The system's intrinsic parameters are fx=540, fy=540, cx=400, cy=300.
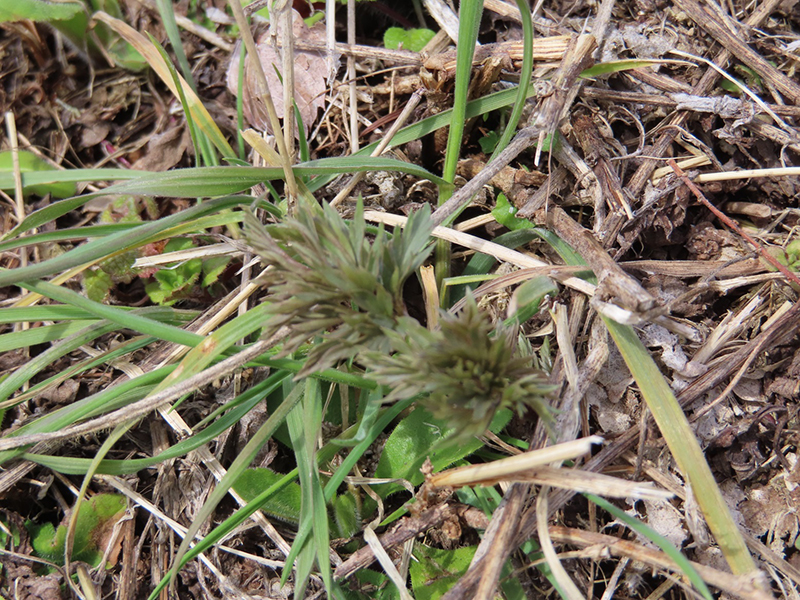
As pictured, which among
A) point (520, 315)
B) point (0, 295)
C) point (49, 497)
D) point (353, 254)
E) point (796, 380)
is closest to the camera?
point (353, 254)

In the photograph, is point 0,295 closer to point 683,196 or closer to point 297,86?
point 297,86

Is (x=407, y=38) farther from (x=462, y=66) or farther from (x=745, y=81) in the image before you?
(x=745, y=81)

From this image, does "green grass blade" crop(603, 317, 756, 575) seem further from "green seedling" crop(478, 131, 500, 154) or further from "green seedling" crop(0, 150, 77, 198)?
"green seedling" crop(0, 150, 77, 198)

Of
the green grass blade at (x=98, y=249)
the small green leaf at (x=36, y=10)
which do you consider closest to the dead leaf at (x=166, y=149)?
the small green leaf at (x=36, y=10)

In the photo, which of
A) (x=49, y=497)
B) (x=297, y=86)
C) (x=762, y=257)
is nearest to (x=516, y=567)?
(x=762, y=257)

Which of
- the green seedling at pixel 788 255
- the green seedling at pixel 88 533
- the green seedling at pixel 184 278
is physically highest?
the green seedling at pixel 788 255

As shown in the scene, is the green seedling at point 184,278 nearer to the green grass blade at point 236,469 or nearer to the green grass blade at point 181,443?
the green grass blade at point 181,443

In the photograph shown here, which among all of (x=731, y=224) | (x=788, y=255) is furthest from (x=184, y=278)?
(x=788, y=255)
